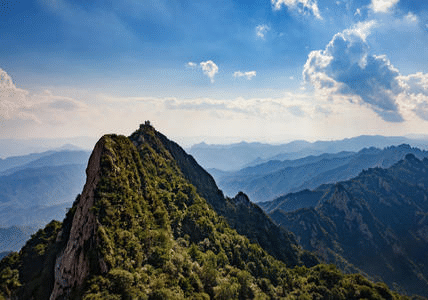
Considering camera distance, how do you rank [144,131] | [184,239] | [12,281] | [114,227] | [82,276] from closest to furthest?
[82,276] → [114,227] → [12,281] → [184,239] → [144,131]

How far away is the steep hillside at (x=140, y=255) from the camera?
42.8 m

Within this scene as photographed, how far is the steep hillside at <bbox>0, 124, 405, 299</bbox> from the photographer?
4284cm

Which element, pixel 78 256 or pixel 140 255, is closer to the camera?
pixel 78 256

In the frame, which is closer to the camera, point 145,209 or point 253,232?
point 145,209

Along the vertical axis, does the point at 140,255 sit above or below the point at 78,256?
below

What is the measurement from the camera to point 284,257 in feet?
483

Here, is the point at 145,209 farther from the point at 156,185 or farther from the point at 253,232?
the point at 253,232

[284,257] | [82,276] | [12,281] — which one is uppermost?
[82,276]

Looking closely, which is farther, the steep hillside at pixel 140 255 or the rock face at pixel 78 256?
the steep hillside at pixel 140 255

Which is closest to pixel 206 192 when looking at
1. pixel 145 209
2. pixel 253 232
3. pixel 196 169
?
pixel 196 169

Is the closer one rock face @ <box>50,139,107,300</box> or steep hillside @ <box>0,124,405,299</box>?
rock face @ <box>50,139,107,300</box>

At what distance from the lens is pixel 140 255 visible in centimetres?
5006

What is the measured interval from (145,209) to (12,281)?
127ft

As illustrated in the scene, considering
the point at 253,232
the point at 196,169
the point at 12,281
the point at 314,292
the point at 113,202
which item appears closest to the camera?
the point at 113,202
